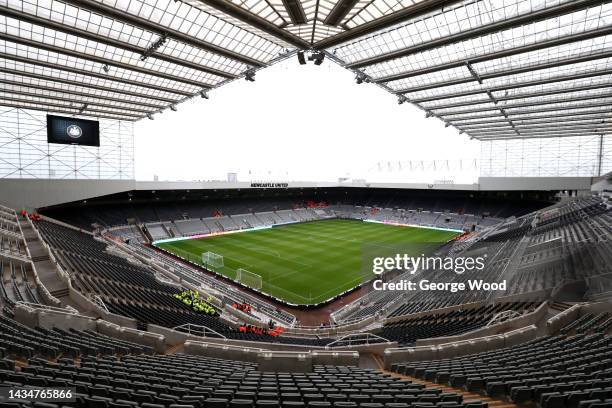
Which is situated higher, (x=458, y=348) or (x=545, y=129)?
(x=545, y=129)

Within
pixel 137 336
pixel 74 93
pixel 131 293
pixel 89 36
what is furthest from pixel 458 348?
pixel 74 93

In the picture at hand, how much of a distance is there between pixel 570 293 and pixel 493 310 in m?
2.62

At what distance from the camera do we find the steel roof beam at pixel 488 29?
552 inches

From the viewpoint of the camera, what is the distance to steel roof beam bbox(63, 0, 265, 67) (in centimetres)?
1427

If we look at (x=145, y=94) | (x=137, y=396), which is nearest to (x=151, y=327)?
(x=137, y=396)

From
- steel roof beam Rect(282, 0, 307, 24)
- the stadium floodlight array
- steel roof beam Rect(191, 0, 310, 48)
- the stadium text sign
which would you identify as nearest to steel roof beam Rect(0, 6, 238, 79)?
steel roof beam Rect(191, 0, 310, 48)

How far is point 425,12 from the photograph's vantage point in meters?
15.0

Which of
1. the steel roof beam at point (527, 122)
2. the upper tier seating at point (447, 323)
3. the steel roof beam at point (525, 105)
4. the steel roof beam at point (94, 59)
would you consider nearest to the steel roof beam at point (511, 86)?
the steel roof beam at point (525, 105)

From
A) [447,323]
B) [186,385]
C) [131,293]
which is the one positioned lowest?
[447,323]

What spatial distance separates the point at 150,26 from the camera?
1625 cm

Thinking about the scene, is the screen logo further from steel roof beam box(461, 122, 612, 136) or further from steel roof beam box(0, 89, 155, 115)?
steel roof beam box(461, 122, 612, 136)

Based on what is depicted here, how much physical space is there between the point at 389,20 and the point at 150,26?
12.4 m

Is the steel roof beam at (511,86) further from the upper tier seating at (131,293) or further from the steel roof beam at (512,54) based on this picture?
the upper tier seating at (131,293)

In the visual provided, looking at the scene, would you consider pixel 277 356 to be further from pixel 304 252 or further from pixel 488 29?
pixel 304 252
